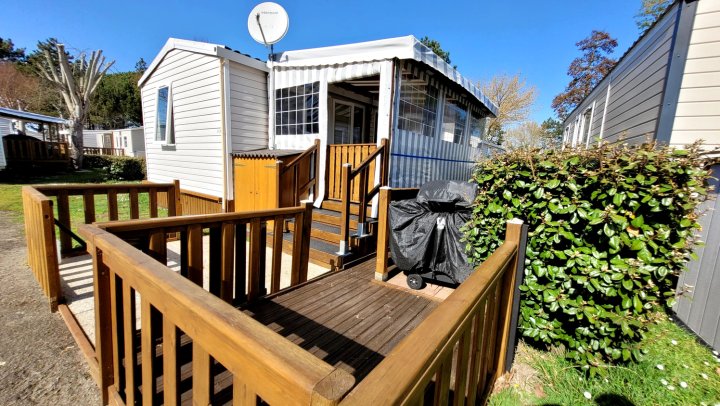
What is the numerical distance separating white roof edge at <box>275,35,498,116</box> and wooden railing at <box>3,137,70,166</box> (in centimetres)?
1558

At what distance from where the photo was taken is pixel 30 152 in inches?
561

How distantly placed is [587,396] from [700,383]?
0.96m

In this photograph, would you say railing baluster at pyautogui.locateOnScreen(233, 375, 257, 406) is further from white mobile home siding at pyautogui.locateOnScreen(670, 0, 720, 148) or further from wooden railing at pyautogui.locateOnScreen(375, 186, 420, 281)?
white mobile home siding at pyautogui.locateOnScreen(670, 0, 720, 148)

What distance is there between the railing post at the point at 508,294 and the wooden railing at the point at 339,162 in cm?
359

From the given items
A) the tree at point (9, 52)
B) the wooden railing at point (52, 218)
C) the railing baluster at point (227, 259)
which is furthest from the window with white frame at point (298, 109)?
the tree at point (9, 52)

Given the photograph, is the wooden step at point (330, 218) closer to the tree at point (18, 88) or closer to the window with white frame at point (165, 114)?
the window with white frame at point (165, 114)

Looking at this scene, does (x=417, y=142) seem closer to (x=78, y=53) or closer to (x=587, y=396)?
(x=587, y=396)

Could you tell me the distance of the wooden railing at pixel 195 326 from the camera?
2.23 ft

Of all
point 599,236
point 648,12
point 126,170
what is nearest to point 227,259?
point 599,236

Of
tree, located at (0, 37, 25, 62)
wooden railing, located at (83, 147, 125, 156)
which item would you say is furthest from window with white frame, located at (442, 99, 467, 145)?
tree, located at (0, 37, 25, 62)

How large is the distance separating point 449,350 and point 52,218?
3708 mm

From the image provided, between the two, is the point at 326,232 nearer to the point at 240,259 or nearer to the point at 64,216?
the point at 240,259

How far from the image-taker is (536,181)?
2.20 meters

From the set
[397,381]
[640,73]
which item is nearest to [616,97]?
[640,73]
